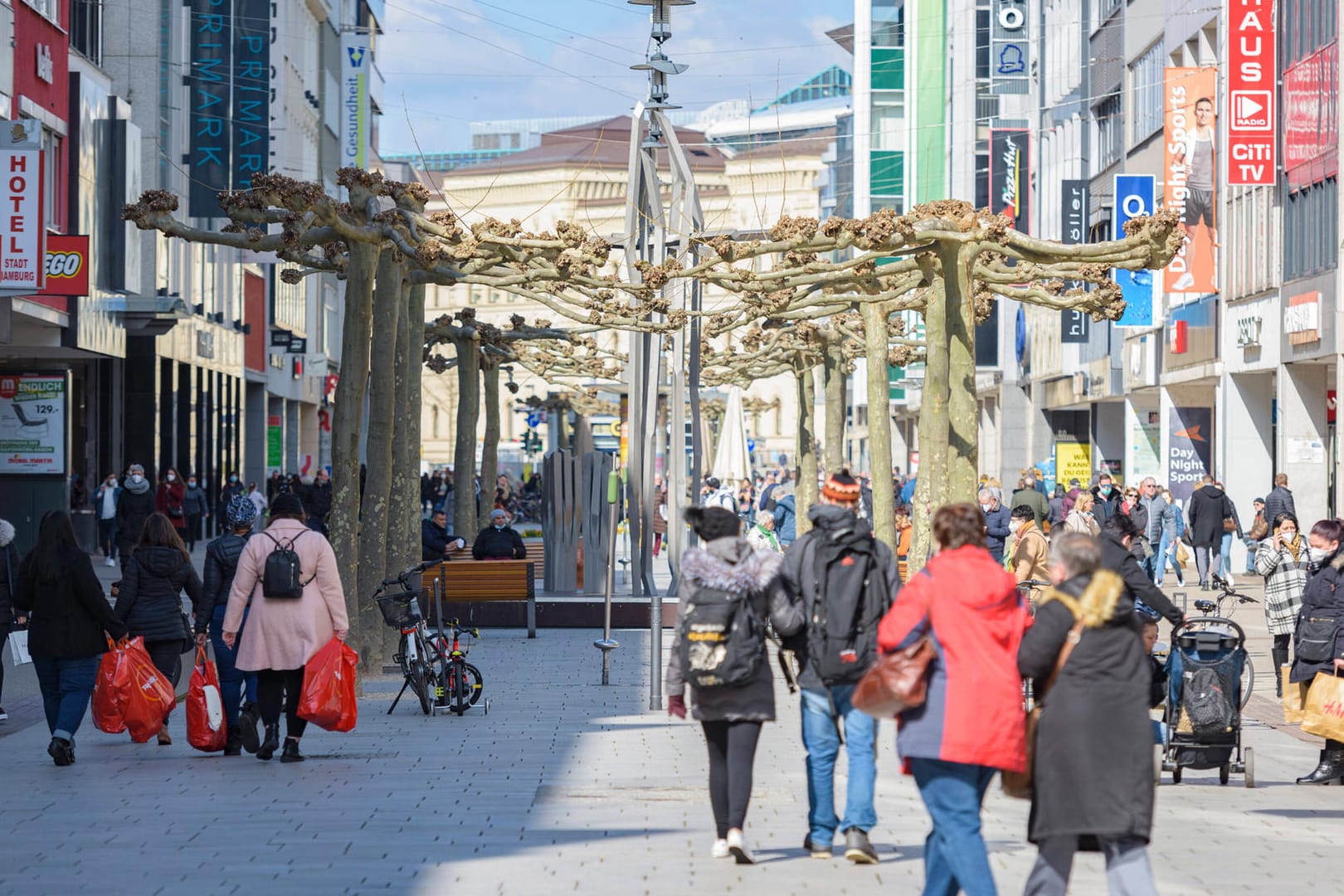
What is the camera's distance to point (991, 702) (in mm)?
7395

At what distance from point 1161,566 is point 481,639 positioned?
46.4ft

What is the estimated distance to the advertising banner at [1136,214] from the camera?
3850 cm

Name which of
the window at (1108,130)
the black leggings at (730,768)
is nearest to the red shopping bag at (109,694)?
the black leggings at (730,768)

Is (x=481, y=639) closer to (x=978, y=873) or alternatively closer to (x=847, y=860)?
(x=847, y=860)

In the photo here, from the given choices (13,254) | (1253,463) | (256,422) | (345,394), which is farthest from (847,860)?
(256,422)

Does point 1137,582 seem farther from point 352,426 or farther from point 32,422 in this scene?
point 32,422

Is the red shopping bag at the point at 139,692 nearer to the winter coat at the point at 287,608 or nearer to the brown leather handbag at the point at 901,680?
the winter coat at the point at 287,608

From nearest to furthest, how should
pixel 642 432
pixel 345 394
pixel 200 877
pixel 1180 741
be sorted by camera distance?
pixel 200 877, pixel 1180 741, pixel 345 394, pixel 642 432

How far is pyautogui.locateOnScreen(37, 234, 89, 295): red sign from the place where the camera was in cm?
2719

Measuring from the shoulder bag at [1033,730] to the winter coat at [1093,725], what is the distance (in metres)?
0.02

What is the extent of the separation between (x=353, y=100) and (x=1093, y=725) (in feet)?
214

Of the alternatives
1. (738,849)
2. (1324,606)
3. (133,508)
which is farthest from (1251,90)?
(738,849)

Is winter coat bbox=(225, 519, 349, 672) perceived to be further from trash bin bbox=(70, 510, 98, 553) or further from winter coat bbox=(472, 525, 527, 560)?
trash bin bbox=(70, 510, 98, 553)

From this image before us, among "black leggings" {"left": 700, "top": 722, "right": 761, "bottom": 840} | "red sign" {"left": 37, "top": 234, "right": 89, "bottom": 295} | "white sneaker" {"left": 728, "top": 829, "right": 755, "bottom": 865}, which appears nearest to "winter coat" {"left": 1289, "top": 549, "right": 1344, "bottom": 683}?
"black leggings" {"left": 700, "top": 722, "right": 761, "bottom": 840}
